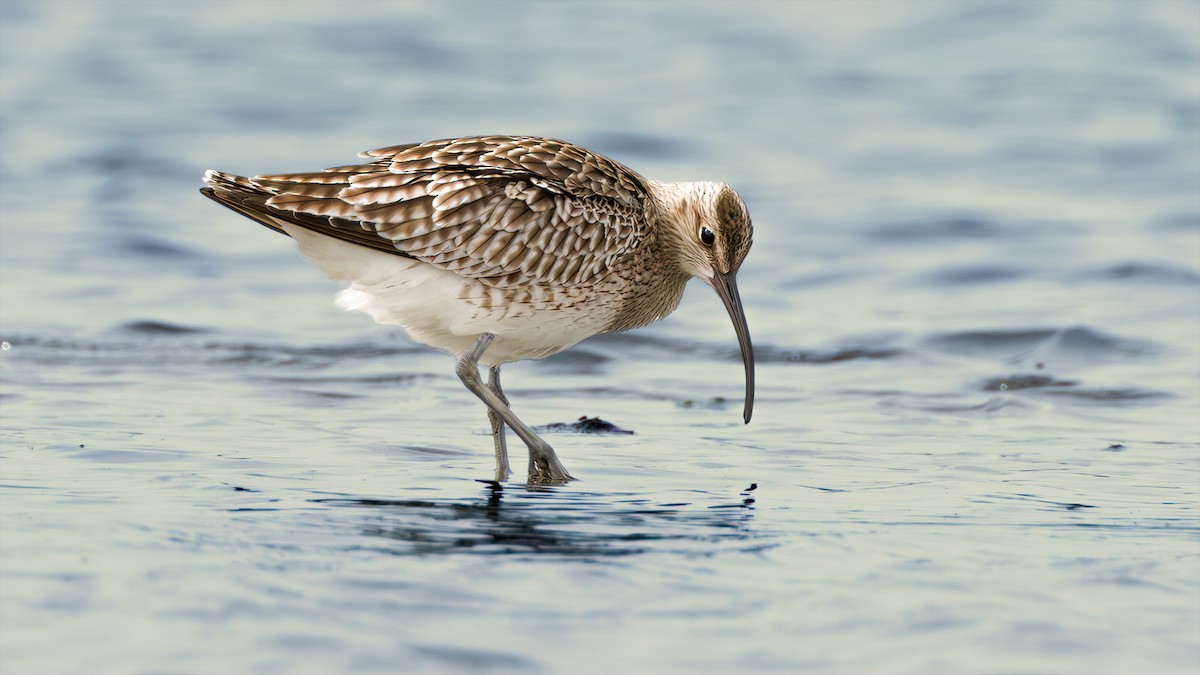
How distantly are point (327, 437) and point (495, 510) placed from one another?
192 centimetres

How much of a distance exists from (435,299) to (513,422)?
0.72 metres

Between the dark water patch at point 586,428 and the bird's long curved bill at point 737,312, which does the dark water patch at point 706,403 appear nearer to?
the dark water patch at point 586,428

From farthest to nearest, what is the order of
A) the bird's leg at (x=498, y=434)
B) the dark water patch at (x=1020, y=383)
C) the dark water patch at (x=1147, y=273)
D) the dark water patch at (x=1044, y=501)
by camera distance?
the dark water patch at (x=1147, y=273)
the dark water patch at (x=1020, y=383)
the bird's leg at (x=498, y=434)
the dark water patch at (x=1044, y=501)

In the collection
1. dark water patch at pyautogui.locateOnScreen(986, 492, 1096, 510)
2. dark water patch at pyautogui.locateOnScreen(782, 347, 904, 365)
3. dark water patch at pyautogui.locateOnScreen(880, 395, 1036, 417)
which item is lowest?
dark water patch at pyautogui.locateOnScreen(986, 492, 1096, 510)

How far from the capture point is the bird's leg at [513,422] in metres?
7.84

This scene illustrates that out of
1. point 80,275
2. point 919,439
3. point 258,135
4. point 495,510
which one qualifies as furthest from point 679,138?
point 495,510

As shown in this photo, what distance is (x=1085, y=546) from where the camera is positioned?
651cm

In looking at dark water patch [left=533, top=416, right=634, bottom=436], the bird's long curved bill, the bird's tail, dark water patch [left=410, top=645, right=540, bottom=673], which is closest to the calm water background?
dark water patch [left=410, top=645, right=540, bottom=673]

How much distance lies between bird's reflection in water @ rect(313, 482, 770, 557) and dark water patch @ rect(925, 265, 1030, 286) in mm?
7223

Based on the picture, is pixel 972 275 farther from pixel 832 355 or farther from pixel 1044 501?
pixel 1044 501

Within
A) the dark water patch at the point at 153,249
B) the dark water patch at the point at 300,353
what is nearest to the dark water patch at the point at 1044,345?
the dark water patch at the point at 300,353

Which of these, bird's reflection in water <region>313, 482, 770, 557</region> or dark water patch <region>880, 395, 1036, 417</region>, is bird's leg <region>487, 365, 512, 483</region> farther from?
dark water patch <region>880, 395, 1036, 417</region>

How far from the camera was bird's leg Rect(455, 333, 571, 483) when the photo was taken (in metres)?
7.84

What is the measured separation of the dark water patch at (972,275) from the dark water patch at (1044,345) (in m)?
1.91
